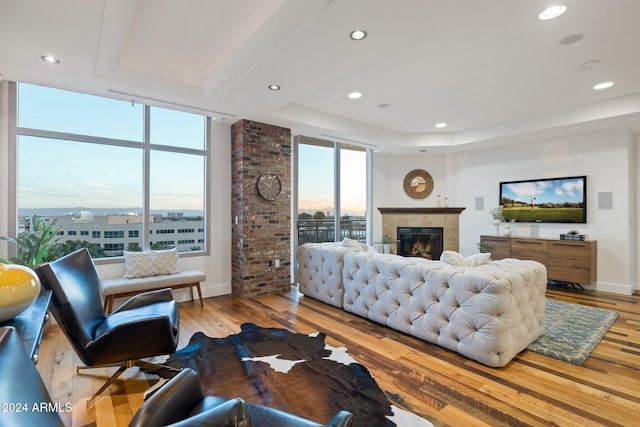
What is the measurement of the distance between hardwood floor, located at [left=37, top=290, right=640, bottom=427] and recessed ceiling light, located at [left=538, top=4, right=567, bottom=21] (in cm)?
277

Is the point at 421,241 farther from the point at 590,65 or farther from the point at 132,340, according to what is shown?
the point at 132,340


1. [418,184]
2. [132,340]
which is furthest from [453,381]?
[418,184]

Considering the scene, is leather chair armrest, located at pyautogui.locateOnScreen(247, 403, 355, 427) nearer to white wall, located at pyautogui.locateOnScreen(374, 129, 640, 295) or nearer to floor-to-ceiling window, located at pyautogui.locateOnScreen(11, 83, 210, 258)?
floor-to-ceiling window, located at pyautogui.locateOnScreen(11, 83, 210, 258)

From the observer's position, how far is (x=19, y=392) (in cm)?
77

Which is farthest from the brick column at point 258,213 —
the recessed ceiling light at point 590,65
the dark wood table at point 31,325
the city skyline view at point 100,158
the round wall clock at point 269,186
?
the recessed ceiling light at point 590,65

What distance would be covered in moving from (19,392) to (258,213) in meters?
3.84

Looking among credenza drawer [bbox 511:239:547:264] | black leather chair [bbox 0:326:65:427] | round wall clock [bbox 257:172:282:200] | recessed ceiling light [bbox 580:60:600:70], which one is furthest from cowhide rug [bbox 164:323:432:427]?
credenza drawer [bbox 511:239:547:264]

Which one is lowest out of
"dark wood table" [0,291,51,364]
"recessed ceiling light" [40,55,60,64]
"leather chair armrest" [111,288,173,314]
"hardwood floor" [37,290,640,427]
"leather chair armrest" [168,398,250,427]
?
"hardwood floor" [37,290,640,427]

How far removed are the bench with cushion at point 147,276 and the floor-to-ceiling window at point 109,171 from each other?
29 cm

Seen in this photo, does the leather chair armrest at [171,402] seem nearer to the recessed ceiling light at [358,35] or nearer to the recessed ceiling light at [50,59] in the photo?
the recessed ceiling light at [358,35]

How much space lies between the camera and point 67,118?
3.69 meters

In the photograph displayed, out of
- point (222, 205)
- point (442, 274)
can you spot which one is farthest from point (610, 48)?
point (222, 205)

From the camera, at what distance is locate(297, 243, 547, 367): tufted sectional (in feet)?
7.98

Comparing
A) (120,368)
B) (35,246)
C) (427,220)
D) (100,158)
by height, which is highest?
(100,158)
